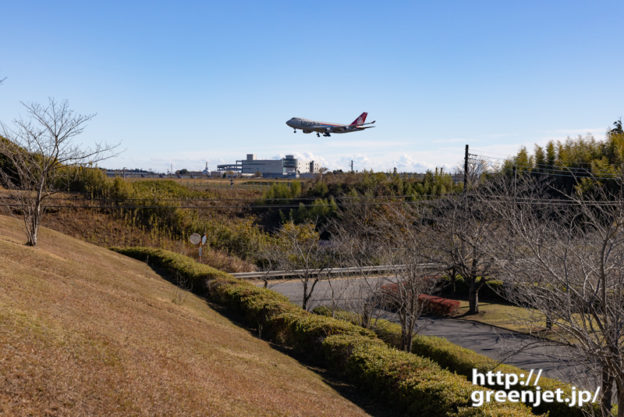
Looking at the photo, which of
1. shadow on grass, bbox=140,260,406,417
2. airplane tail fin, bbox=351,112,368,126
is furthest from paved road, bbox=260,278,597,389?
airplane tail fin, bbox=351,112,368,126

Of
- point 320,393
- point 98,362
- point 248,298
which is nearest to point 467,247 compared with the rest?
point 248,298

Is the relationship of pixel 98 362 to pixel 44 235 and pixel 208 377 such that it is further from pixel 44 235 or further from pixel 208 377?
pixel 44 235

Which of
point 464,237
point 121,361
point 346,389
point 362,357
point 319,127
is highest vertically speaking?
point 319,127

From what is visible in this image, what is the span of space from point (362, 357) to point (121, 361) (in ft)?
19.1

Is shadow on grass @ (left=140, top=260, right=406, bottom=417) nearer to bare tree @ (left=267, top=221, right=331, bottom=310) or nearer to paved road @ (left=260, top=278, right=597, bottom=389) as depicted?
paved road @ (left=260, top=278, right=597, bottom=389)

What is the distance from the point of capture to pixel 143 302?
13141mm

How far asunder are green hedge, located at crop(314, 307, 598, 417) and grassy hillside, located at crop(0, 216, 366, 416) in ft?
13.3

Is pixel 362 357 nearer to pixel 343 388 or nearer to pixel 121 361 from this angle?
pixel 343 388

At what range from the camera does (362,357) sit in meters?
11.5

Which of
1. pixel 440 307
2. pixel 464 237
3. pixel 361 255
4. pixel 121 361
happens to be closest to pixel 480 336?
pixel 464 237

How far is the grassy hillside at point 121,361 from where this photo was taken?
20.7 ft

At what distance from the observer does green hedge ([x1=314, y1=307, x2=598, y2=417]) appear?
32.7 ft

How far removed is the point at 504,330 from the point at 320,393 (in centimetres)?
1363

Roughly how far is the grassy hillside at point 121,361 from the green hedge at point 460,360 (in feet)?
13.3
